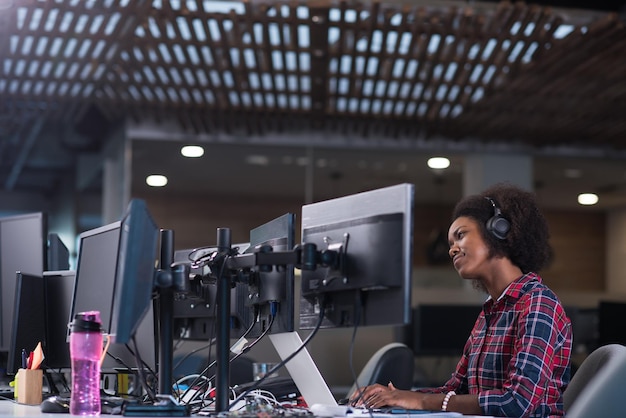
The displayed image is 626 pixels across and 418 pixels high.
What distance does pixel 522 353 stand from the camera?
282 centimetres

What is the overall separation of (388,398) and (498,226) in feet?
2.37

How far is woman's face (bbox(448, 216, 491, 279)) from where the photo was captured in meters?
3.16

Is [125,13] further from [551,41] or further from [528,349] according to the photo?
[528,349]

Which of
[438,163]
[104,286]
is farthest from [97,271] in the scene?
[438,163]

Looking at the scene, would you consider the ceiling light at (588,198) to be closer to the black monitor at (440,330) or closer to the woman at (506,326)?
the black monitor at (440,330)

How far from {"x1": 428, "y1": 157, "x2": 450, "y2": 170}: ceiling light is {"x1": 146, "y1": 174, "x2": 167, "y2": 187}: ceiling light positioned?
2.59 meters

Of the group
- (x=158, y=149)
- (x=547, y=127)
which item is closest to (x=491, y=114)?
(x=547, y=127)

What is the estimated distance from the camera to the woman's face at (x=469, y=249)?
316 cm

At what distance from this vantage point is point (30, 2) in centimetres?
573

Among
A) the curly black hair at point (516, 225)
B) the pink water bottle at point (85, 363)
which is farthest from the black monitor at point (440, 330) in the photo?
the pink water bottle at point (85, 363)

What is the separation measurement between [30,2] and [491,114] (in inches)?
163

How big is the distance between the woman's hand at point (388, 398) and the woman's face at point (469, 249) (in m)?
0.51

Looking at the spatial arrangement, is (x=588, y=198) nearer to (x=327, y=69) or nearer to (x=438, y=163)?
(x=438, y=163)

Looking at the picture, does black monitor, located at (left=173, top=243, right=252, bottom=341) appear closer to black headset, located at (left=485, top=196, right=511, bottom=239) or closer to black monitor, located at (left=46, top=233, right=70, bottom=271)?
black monitor, located at (left=46, top=233, right=70, bottom=271)
